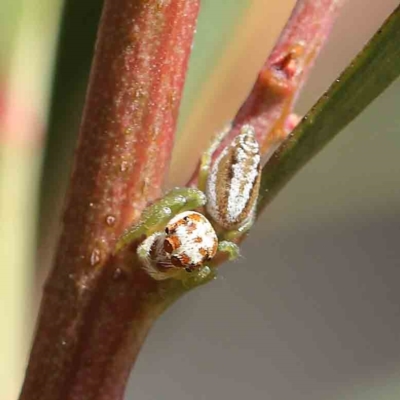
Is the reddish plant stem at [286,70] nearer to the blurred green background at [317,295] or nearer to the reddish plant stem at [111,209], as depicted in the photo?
the reddish plant stem at [111,209]

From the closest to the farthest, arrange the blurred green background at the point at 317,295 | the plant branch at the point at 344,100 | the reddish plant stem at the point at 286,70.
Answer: the plant branch at the point at 344,100
the reddish plant stem at the point at 286,70
the blurred green background at the point at 317,295

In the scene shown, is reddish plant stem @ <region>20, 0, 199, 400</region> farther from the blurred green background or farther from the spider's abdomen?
the blurred green background

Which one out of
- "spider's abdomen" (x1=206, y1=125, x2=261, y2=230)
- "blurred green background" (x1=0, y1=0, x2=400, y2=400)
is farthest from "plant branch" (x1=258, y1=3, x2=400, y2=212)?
"blurred green background" (x1=0, y1=0, x2=400, y2=400)

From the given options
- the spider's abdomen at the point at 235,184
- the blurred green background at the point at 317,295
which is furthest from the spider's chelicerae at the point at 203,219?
the blurred green background at the point at 317,295

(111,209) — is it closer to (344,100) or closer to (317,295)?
(344,100)

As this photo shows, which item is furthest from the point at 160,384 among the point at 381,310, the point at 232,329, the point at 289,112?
the point at 289,112

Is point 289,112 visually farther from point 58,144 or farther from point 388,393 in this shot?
point 388,393
